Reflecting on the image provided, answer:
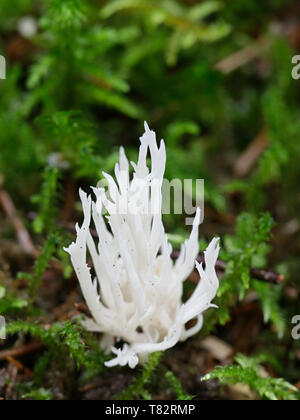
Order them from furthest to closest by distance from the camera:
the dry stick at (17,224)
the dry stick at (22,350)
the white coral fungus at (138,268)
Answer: the dry stick at (17,224) < the dry stick at (22,350) < the white coral fungus at (138,268)

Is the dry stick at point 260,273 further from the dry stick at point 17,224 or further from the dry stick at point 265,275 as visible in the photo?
the dry stick at point 17,224

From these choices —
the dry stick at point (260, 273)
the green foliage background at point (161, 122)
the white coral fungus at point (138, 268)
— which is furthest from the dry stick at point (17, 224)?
the white coral fungus at point (138, 268)

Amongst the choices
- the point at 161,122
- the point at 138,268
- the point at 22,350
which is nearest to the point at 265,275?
the point at 138,268

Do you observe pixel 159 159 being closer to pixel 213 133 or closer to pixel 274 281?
pixel 274 281

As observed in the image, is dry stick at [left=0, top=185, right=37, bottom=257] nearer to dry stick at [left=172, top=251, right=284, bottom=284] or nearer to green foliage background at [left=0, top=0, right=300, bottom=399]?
green foliage background at [left=0, top=0, right=300, bottom=399]

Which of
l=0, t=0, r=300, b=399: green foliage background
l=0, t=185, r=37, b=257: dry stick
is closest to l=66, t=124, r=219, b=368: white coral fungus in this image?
l=0, t=0, r=300, b=399: green foliage background

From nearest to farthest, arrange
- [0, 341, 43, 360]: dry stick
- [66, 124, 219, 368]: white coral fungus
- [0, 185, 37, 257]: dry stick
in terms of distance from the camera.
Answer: [66, 124, 219, 368]: white coral fungus < [0, 341, 43, 360]: dry stick < [0, 185, 37, 257]: dry stick
